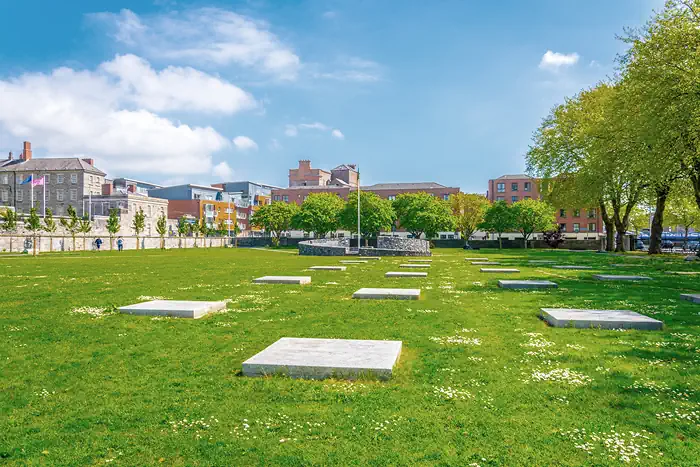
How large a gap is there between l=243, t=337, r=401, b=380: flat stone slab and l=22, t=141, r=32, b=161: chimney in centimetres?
14168

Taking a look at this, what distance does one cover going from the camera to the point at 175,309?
42.8 feet

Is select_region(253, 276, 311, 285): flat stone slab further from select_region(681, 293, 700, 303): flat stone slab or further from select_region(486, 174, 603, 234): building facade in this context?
select_region(486, 174, 603, 234): building facade

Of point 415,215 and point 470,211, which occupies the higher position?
point 470,211

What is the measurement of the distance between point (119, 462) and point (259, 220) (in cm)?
10981

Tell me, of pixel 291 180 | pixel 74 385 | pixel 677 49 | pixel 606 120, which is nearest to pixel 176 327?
pixel 74 385

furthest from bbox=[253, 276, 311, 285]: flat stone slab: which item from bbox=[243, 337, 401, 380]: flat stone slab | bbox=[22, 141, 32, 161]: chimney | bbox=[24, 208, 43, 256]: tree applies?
bbox=[22, 141, 32, 161]: chimney

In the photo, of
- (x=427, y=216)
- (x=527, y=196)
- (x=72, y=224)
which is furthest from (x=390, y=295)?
(x=527, y=196)

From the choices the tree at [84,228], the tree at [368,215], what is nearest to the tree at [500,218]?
the tree at [368,215]

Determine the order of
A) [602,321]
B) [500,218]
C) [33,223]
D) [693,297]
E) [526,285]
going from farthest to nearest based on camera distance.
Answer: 1. [500,218]
2. [33,223]
3. [526,285]
4. [693,297]
5. [602,321]

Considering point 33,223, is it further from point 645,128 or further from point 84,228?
point 645,128

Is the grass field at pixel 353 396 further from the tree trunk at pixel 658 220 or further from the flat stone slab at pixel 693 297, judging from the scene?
the tree trunk at pixel 658 220

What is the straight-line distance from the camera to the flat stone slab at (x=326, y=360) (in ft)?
24.2

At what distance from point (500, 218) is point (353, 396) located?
95.7m

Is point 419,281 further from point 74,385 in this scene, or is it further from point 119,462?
point 119,462
